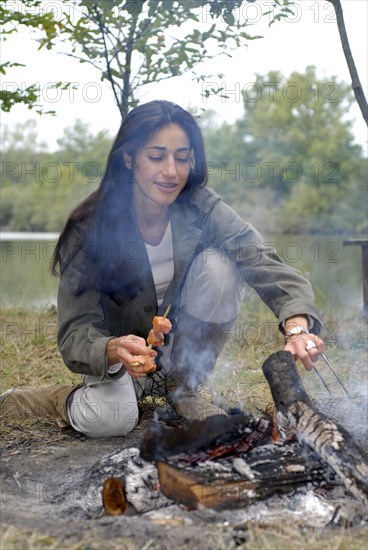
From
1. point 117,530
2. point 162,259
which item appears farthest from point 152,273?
point 117,530

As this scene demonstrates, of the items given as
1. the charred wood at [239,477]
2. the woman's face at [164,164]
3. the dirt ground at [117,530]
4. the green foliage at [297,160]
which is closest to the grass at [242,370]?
the dirt ground at [117,530]

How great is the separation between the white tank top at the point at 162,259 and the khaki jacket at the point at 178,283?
3 cm

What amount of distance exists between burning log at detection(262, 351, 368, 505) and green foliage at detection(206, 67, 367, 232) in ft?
67.7

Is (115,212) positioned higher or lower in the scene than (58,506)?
higher

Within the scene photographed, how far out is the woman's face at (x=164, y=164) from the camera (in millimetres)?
2818

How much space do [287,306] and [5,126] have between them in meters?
29.7

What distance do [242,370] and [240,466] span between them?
2.19 metres

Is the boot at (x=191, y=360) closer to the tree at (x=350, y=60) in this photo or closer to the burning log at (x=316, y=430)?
the burning log at (x=316, y=430)

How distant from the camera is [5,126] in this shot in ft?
99.3

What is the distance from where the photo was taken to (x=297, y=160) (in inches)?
1314

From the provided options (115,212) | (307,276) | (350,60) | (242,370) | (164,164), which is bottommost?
(242,370)

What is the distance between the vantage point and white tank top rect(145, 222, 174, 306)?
9.94 ft

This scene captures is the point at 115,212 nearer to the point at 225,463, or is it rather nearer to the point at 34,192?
the point at 225,463

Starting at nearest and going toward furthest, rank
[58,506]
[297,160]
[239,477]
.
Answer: [239,477]
[58,506]
[297,160]
